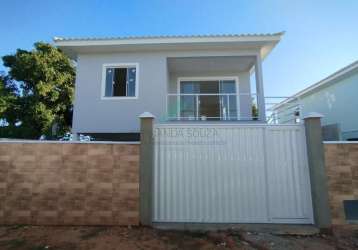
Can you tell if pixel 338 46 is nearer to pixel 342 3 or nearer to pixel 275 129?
pixel 342 3

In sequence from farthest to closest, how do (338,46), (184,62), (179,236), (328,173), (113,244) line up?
1. (338,46)
2. (184,62)
3. (328,173)
4. (179,236)
5. (113,244)

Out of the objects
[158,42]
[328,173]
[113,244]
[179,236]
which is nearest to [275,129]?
[328,173]

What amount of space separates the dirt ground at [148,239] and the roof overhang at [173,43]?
6481 mm

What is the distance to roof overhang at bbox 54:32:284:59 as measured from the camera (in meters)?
8.90

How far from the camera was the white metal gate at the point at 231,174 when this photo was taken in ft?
19.6

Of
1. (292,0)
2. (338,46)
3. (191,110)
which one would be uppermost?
(292,0)

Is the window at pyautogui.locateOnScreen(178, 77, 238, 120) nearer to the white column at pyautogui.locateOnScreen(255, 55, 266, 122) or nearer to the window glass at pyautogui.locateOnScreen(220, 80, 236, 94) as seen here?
the window glass at pyautogui.locateOnScreen(220, 80, 236, 94)

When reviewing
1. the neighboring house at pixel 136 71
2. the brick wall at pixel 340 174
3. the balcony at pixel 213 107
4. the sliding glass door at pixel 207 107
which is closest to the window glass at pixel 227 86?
the sliding glass door at pixel 207 107

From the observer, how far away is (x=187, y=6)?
10.2 m

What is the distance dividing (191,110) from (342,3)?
682cm

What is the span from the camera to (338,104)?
1173cm

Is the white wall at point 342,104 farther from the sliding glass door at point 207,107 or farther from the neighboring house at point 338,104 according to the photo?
the sliding glass door at point 207,107

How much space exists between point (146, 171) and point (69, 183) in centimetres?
Result: 196

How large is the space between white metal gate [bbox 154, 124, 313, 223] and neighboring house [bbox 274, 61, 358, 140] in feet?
12.5
